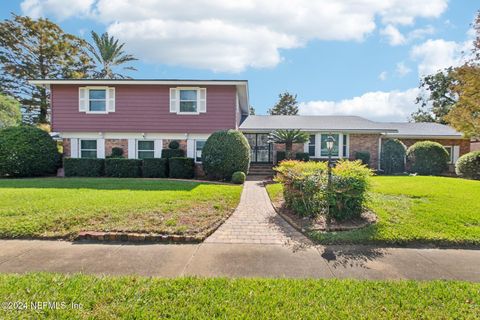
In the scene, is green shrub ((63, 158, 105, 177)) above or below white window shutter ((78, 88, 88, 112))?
below

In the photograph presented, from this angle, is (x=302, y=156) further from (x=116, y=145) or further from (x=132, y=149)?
(x=116, y=145)

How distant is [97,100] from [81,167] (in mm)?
4203

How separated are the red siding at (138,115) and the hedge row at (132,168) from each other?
2202 mm

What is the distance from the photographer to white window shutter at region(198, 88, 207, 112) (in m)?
14.3

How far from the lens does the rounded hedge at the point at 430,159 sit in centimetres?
1623

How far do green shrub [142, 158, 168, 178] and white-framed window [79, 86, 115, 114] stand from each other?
431 cm

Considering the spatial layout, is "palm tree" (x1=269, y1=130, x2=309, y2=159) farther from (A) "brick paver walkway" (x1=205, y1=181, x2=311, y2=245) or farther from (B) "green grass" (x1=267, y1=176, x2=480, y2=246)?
(A) "brick paver walkway" (x1=205, y1=181, x2=311, y2=245)

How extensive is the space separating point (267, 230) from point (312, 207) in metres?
1.32

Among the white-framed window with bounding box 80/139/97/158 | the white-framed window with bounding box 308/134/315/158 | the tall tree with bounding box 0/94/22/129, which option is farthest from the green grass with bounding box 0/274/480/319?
the tall tree with bounding box 0/94/22/129

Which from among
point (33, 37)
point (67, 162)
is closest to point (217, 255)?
point (67, 162)

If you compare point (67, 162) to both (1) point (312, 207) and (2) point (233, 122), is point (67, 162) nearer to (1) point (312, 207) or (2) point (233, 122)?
(2) point (233, 122)

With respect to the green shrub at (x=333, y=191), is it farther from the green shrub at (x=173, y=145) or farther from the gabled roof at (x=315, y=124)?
the gabled roof at (x=315, y=124)

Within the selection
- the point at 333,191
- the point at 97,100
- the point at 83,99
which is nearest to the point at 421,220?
the point at 333,191

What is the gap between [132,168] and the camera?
43.8 ft
